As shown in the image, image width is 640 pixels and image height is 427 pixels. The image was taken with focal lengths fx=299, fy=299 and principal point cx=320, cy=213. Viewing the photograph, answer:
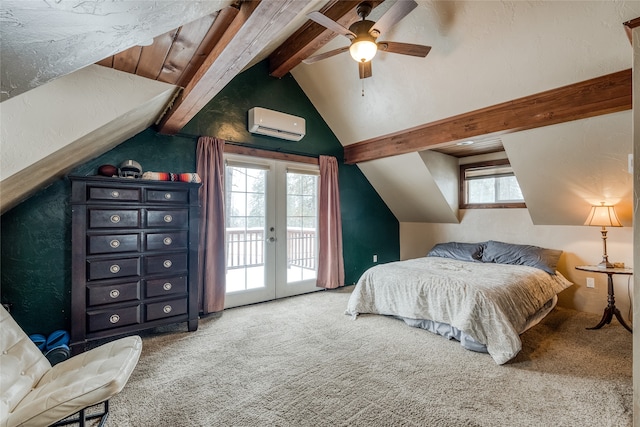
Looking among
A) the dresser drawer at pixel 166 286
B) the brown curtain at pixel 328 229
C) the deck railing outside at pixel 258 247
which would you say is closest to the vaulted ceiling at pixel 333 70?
the brown curtain at pixel 328 229

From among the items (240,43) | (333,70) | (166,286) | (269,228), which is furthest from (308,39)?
(166,286)

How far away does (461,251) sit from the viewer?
4441mm

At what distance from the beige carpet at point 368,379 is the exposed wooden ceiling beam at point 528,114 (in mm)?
2124


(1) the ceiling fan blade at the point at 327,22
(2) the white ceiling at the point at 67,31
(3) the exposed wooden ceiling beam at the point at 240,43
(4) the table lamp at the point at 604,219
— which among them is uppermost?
(1) the ceiling fan blade at the point at 327,22

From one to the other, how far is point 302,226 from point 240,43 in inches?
126

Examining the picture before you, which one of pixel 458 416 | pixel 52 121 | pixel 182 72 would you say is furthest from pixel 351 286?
pixel 52 121

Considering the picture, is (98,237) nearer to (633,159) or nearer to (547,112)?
(633,159)

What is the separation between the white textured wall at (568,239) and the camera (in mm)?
3535

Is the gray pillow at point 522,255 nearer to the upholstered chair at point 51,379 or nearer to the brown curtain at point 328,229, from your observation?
the brown curtain at point 328,229

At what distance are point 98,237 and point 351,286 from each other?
3.62 meters

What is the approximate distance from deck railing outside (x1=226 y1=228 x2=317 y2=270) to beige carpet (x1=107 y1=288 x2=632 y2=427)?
3.27 feet

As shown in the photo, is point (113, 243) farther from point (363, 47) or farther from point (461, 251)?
point (461, 251)

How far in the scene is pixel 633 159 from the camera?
1516 mm

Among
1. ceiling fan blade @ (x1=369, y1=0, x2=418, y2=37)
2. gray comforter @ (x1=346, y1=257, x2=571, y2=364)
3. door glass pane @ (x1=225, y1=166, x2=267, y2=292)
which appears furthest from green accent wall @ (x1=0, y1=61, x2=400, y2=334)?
ceiling fan blade @ (x1=369, y1=0, x2=418, y2=37)
